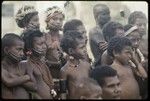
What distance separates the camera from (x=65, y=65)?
4.67m

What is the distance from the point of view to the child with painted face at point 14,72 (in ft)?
13.3

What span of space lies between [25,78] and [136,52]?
172 cm

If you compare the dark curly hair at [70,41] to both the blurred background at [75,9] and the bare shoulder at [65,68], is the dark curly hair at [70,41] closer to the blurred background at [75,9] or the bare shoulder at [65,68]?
the bare shoulder at [65,68]

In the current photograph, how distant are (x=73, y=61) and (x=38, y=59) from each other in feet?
1.28

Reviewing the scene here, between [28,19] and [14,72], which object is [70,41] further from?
[14,72]

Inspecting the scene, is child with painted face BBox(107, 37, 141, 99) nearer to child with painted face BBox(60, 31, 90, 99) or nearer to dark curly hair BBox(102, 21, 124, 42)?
child with painted face BBox(60, 31, 90, 99)

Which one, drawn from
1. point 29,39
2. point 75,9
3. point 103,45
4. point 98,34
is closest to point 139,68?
point 103,45

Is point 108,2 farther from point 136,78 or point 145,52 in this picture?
point 136,78

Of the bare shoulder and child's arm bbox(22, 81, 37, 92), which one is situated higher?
the bare shoulder

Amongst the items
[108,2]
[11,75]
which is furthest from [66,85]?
[108,2]

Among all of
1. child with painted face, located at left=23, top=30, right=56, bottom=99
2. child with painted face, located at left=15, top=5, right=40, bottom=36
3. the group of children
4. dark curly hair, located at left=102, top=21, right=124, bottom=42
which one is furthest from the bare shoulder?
dark curly hair, located at left=102, top=21, right=124, bottom=42

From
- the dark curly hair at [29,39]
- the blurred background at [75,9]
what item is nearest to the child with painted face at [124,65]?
the dark curly hair at [29,39]

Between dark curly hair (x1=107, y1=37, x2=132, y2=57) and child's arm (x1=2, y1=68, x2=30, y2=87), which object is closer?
child's arm (x1=2, y1=68, x2=30, y2=87)

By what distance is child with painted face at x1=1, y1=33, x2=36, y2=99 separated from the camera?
404 centimetres
